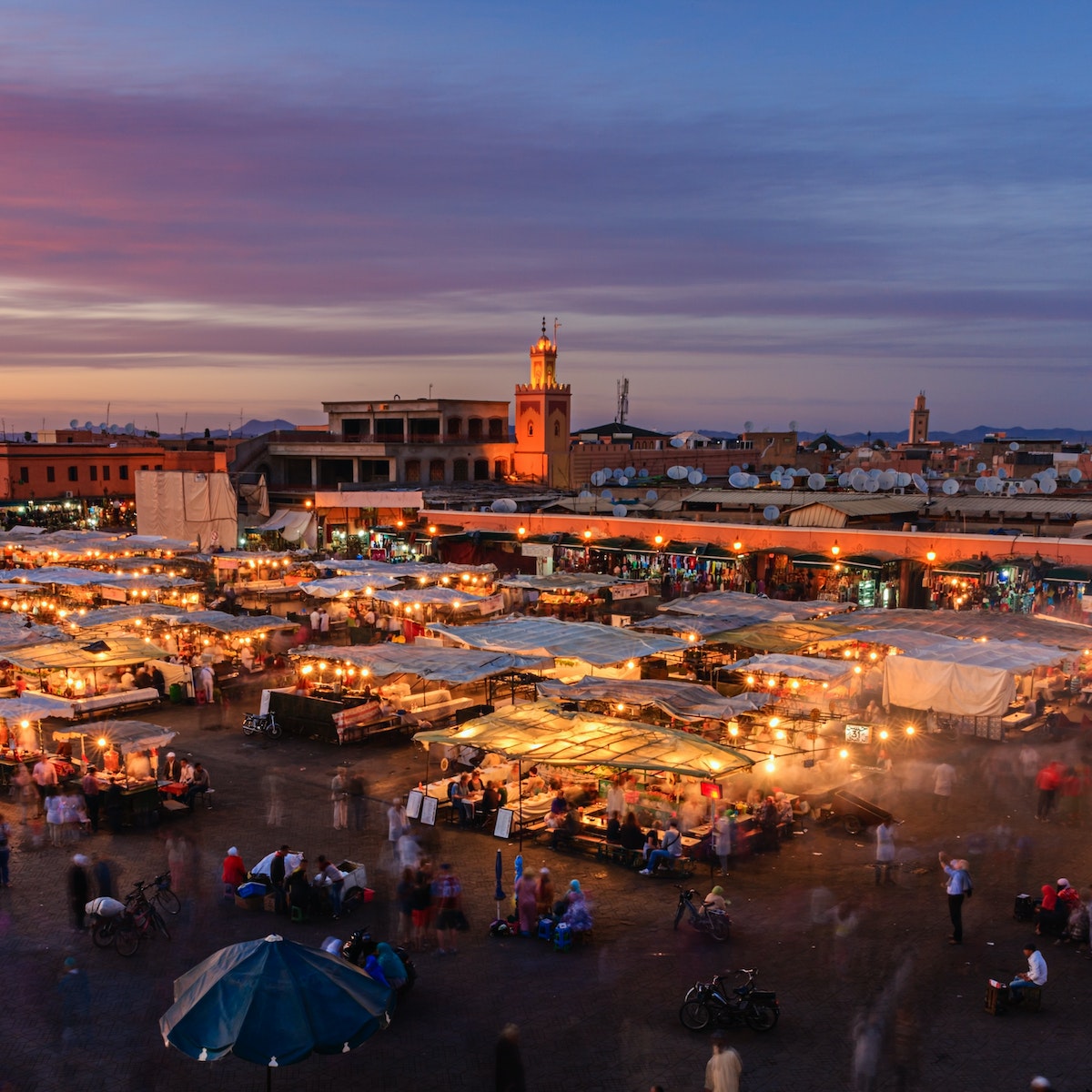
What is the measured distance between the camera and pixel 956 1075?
9523mm

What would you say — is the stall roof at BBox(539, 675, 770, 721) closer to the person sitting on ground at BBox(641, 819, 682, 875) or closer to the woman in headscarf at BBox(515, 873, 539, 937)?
the person sitting on ground at BBox(641, 819, 682, 875)

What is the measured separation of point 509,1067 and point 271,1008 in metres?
2.21

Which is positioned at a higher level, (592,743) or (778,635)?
(778,635)

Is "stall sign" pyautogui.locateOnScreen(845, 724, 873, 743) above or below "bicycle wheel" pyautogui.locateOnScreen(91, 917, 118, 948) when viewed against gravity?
above

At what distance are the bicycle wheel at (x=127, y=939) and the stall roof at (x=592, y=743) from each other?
5.23 meters

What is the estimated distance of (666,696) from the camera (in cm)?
1827

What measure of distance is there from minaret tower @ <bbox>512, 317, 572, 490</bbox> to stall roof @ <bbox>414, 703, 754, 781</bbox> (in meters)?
57.8

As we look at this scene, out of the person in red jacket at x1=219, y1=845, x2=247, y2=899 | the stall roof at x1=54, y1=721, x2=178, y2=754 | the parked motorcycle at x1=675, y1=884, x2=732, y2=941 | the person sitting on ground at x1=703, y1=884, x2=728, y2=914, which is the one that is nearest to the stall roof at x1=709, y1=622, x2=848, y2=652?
the parked motorcycle at x1=675, y1=884, x2=732, y2=941

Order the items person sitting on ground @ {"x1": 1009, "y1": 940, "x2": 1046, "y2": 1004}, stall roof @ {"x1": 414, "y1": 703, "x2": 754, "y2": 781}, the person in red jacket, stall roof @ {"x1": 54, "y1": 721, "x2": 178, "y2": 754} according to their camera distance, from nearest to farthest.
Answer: person sitting on ground @ {"x1": 1009, "y1": 940, "x2": 1046, "y2": 1004}, the person in red jacket, stall roof @ {"x1": 414, "y1": 703, "x2": 754, "y2": 781}, stall roof @ {"x1": 54, "y1": 721, "x2": 178, "y2": 754}

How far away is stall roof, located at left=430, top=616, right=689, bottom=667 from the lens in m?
22.3

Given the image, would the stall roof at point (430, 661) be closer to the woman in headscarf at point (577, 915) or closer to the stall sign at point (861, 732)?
the stall sign at point (861, 732)

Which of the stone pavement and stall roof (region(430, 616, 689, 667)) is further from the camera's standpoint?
stall roof (region(430, 616, 689, 667))

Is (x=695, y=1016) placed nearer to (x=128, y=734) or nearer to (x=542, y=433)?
(x=128, y=734)

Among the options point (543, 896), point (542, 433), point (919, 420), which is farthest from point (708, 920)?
point (919, 420)
